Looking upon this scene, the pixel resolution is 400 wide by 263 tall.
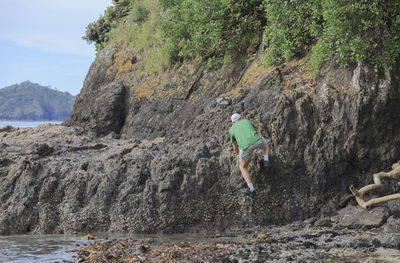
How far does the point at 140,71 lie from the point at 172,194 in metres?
8.44

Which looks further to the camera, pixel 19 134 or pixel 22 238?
pixel 19 134

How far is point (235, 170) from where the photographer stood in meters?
9.91

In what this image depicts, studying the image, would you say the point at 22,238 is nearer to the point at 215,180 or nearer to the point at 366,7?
the point at 215,180

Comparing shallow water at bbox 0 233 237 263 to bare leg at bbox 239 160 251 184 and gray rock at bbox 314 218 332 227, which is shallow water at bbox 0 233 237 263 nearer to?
bare leg at bbox 239 160 251 184

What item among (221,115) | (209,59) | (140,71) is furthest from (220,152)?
(140,71)

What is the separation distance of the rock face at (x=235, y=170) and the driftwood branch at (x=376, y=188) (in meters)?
0.34

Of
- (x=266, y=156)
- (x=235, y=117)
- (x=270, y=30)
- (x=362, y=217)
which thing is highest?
(x=270, y=30)

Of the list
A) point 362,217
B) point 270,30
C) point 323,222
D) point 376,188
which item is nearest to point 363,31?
point 270,30

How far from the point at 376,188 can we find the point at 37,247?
7.02 metres

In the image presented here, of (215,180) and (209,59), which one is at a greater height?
(209,59)

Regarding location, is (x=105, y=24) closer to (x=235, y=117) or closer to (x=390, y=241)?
(x=235, y=117)

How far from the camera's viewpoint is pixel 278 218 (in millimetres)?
9812

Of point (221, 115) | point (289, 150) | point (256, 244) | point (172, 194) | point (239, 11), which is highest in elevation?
point (239, 11)

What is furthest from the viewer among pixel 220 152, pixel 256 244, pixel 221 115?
pixel 221 115
